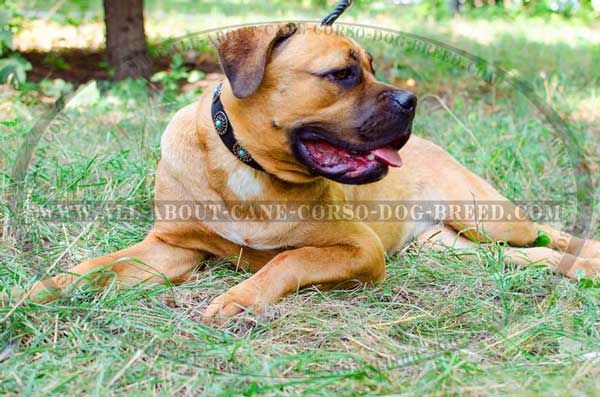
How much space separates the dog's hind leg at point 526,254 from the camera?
360 cm

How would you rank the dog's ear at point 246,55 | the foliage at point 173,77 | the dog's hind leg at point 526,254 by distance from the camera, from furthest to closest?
1. the foliage at point 173,77
2. the dog's hind leg at point 526,254
3. the dog's ear at point 246,55

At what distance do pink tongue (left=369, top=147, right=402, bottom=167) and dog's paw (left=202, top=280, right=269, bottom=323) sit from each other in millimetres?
775

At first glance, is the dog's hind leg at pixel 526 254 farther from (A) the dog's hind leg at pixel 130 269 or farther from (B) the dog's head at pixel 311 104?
(A) the dog's hind leg at pixel 130 269

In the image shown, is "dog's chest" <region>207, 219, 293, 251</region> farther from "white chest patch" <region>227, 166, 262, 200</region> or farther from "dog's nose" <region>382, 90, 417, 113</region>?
"dog's nose" <region>382, 90, 417, 113</region>

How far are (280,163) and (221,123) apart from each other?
31 cm

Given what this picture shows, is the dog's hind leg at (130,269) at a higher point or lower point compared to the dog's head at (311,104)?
lower

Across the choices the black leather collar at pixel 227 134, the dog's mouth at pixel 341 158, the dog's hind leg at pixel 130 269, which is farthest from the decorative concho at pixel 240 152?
the dog's hind leg at pixel 130 269

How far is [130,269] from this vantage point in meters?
3.12

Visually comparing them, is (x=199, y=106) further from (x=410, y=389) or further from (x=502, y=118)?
(x=502, y=118)

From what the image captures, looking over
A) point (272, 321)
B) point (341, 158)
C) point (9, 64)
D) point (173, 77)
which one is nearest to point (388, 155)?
point (341, 158)

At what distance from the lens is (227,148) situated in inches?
118

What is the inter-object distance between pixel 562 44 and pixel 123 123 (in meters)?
6.78

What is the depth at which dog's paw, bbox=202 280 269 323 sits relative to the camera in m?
2.76

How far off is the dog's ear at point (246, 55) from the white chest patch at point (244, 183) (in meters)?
0.42
